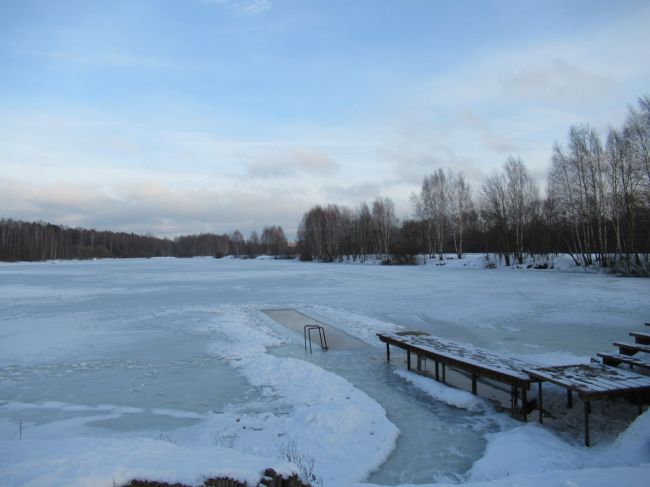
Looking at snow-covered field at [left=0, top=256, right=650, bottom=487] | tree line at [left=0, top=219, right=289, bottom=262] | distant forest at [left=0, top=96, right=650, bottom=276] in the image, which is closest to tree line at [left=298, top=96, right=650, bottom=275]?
distant forest at [left=0, top=96, right=650, bottom=276]

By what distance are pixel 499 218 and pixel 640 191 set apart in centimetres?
1471

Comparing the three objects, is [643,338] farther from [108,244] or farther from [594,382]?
[108,244]

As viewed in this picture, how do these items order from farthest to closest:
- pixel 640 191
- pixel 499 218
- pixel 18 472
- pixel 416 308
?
pixel 499 218, pixel 640 191, pixel 416 308, pixel 18 472

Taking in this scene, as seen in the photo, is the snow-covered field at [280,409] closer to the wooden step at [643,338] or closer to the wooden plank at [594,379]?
the wooden plank at [594,379]

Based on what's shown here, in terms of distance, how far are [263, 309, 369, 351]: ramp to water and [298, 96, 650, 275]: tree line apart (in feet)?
81.1

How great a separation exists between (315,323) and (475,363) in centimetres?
694

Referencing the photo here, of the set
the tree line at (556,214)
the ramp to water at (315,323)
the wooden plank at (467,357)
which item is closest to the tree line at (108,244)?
the tree line at (556,214)

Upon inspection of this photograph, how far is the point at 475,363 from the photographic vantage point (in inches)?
255

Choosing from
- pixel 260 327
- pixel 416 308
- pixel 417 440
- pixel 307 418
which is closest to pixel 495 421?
pixel 417 440

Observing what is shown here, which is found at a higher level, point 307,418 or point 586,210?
point 586,210

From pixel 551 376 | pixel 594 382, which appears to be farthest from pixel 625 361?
pixel 551 376

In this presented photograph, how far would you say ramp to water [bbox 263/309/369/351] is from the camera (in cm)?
1009

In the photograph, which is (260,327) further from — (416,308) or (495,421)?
(495,421)

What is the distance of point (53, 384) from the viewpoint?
23.5 feet
